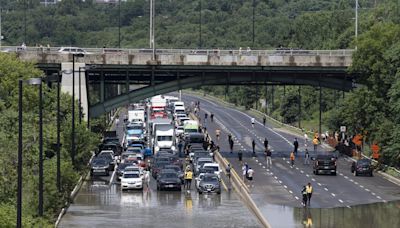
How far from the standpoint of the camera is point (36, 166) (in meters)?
62.9

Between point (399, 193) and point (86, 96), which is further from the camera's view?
point (86, 96)

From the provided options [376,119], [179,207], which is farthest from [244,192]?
[376,119]

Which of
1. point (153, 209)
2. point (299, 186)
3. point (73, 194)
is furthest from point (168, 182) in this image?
point (153, 209)

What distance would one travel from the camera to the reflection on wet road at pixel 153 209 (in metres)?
56.4

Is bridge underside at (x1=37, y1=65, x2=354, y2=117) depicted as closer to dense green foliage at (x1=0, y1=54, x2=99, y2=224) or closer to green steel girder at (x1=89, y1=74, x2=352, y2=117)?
green steel girder at (x1=89, y1=74, x2=352, y2=117)

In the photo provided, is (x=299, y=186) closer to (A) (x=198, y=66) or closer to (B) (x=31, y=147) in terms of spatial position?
(B) (x=31, y=147)

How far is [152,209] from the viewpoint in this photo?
205 feet

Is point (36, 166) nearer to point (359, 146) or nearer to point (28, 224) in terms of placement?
point (28, 224)

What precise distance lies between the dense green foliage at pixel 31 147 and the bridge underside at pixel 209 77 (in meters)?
8.39

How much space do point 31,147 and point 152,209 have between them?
23.4ft

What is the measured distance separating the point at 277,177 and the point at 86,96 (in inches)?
918

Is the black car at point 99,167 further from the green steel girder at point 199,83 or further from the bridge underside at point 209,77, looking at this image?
the green steel girder at point 199,83

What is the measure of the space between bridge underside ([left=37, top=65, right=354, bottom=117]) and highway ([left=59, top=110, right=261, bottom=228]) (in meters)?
23.8

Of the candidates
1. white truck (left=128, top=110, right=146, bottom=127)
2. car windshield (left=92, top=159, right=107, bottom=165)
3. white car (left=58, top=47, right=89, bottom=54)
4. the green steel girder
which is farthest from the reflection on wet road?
white truck (left=128, top=110, right=146, bottom=127)
